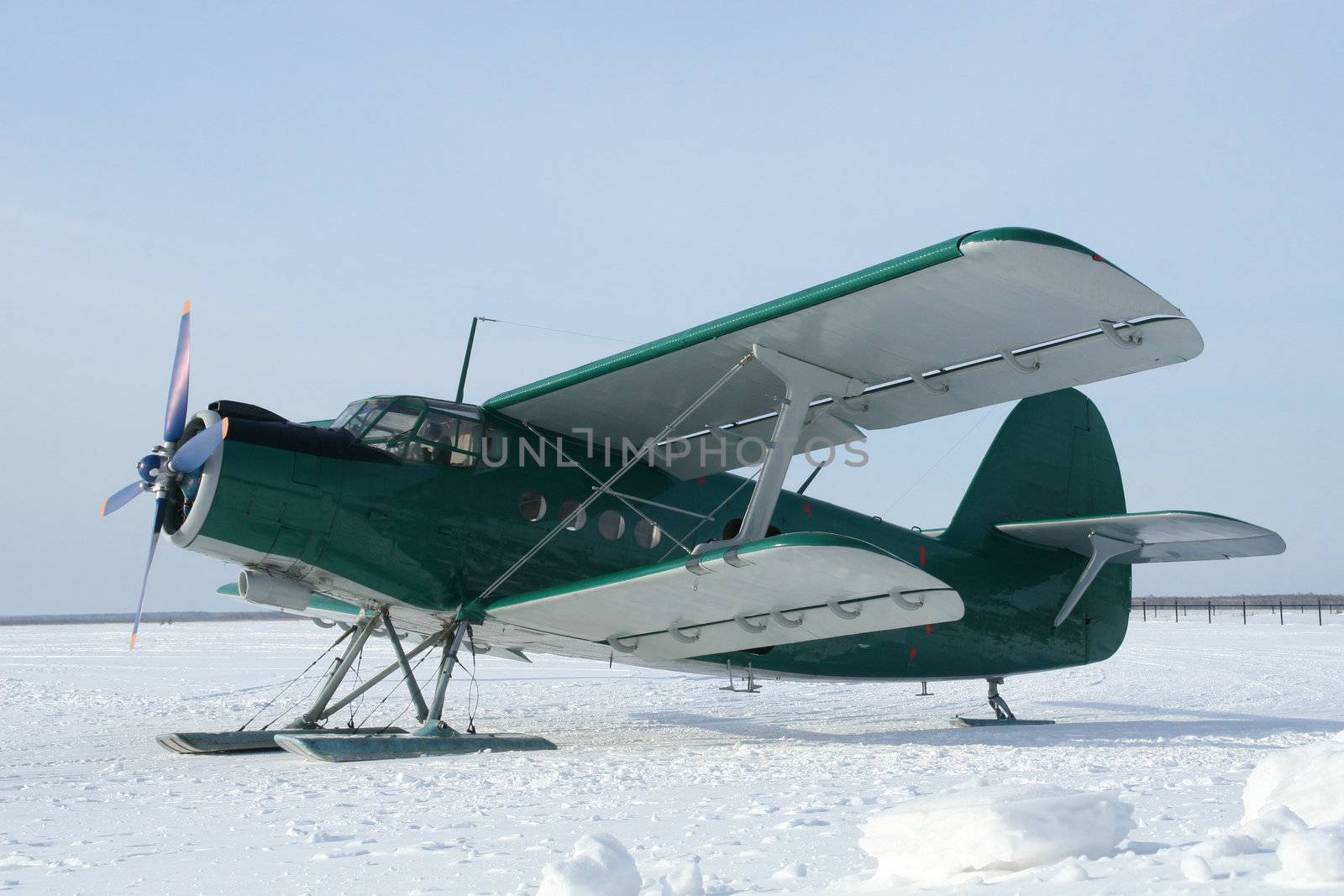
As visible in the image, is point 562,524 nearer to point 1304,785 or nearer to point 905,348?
point 905,348

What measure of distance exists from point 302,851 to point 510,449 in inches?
207

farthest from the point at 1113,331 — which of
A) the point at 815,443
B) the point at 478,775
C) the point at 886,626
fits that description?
the point at 478,775

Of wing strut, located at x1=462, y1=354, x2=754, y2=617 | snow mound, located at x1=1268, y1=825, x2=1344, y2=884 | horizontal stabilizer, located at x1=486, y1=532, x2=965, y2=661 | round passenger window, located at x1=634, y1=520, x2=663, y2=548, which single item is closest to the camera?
snow mound, located at x1=1268, y1=825, x2=1344, y2=884

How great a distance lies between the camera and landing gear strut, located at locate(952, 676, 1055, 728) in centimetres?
979

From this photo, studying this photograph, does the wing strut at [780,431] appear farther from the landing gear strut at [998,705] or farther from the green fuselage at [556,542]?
the landing gear strut at [998,705]

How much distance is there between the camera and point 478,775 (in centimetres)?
573

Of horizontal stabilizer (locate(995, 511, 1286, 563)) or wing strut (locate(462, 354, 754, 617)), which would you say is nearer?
horizontal stabilizer (locate(995, 511, 1286, 563))

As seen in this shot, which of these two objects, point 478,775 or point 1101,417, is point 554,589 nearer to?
point 478,775

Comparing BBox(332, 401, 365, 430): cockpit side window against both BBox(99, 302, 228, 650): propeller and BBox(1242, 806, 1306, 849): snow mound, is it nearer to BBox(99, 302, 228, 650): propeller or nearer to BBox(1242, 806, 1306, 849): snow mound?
BBox(99, 302, 228, 650): propeller

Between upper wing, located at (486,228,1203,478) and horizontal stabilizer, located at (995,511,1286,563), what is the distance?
72.1 inches

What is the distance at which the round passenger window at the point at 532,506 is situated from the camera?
8.62 metres

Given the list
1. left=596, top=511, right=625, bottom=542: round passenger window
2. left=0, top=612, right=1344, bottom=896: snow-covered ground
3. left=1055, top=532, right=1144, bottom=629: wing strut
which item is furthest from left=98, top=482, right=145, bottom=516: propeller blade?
left=1055, top=532, right=1144, bottom=629: wing strut

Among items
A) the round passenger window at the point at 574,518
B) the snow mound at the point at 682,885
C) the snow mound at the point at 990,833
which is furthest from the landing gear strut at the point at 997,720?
the snow mound at the point at 682,885

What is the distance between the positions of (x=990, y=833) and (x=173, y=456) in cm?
668
